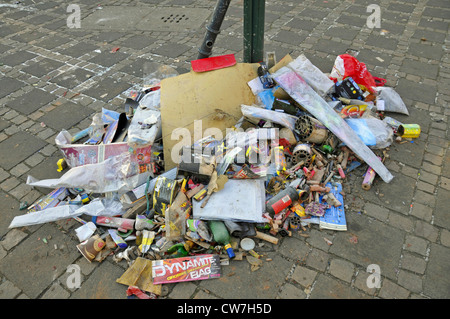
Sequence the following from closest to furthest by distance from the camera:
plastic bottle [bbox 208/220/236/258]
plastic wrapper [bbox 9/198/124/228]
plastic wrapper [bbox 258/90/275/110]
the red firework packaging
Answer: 1. the red firework packaging
2. plastic bottle [bbox 208/220/236/258]
3. plastic wrapper [bbox 9/198/124/228]
4. plastic wrapper [bbox 258/90/275/110]

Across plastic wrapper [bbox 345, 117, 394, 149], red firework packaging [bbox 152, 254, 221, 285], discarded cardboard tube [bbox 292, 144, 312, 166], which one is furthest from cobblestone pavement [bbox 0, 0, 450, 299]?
discarded cardboard tube [bbox 292, 144, 312, 166]

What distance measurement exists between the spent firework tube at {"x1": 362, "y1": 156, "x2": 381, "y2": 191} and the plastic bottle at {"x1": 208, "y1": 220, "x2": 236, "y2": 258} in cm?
175

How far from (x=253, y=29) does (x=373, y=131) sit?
2.04m

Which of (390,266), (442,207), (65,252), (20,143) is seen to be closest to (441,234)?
(442,207)

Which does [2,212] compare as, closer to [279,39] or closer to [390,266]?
[390,266]

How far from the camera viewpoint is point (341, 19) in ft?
23.7

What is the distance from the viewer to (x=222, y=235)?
309 centimetres

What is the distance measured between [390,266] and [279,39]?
16.9ft

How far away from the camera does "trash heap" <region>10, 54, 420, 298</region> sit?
3119 mm

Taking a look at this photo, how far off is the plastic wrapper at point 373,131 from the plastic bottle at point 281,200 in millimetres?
1297

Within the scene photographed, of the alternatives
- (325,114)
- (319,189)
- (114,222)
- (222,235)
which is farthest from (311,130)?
(114,222)

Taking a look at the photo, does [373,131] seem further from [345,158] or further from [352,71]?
[352,71]

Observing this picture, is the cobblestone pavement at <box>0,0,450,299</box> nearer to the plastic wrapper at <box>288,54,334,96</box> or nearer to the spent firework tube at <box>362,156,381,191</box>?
the spent firework tube at <box>362,156,381,191</box>

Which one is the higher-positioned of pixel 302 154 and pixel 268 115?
pixel 268 115
